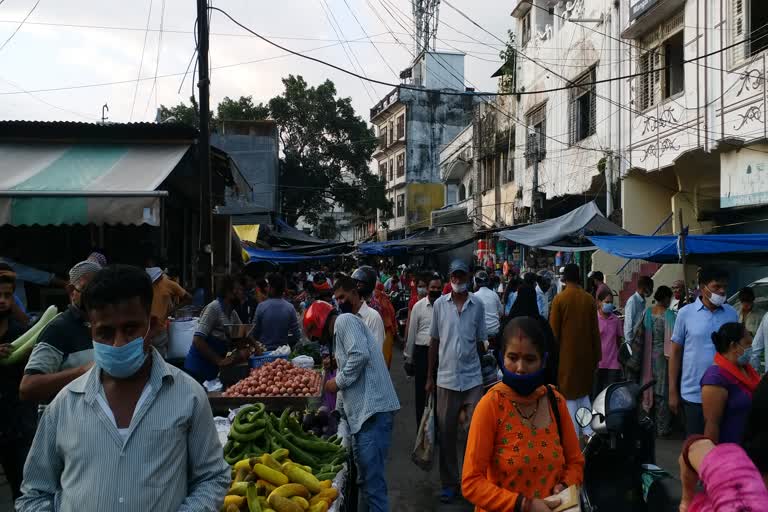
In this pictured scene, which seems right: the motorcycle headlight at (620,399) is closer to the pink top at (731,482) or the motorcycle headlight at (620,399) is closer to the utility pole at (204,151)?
the pink top at (731,482)

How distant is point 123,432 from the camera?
2121 millimetres

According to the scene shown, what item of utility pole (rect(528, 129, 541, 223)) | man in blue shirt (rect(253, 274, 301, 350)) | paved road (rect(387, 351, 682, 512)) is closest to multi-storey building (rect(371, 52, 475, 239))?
utility pole (rect(528, 129, 541, 223))

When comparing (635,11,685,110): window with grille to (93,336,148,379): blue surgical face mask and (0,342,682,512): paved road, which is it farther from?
(93,336,148,379): blue surgical face mask

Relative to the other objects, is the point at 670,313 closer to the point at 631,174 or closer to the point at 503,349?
the point at 503,349

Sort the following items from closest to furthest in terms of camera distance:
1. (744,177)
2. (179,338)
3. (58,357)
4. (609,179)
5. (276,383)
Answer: (58,357), (276,383), (179,338), (744,177), (609,179)

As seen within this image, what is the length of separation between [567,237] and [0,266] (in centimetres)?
893

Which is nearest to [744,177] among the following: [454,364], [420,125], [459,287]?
[459,287]

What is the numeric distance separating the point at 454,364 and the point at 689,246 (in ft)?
12.2

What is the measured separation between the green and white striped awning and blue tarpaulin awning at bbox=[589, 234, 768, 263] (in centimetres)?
596

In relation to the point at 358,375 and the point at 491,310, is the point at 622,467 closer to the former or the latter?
the point at 358,375

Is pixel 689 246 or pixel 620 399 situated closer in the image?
pixel 620 399

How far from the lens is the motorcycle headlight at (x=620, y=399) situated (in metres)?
3.88

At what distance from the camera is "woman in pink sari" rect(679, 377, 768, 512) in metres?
1.79

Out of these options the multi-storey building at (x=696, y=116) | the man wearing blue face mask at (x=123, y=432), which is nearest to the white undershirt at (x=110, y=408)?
the man wearing blue face mask at (x=123, y=432)
